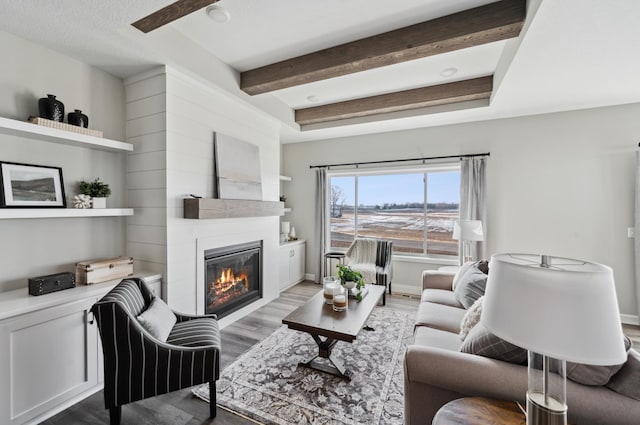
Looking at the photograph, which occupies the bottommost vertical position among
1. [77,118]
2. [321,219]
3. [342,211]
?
[321,219]

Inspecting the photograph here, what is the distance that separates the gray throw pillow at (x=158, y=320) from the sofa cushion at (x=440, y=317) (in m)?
1.94

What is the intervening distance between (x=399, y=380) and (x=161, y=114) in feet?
10.3

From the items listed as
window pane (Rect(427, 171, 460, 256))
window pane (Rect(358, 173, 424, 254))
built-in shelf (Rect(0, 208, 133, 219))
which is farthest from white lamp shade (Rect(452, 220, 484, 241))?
built-in shelf (Rect(0, 208, 133, 219))

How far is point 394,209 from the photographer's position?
4.71m

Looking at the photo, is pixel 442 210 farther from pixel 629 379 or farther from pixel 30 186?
pixel 30 186

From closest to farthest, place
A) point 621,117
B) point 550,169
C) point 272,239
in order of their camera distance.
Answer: point 621,117, point 550,169, point 272,239

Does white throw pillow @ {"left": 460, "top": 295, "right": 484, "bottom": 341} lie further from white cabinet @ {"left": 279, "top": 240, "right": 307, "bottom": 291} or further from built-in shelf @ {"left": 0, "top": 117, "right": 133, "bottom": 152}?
built-in shelf @ {"left": 0, "top": 117, "right": 133, "bottom": 152}

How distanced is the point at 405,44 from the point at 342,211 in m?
3.21

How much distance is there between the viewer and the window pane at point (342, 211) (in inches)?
199

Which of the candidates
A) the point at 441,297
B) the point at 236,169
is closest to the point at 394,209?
the point at 441,297

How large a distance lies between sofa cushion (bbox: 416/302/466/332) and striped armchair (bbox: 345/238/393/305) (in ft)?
4.23

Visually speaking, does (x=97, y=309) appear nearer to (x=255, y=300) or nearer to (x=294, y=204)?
(x=255, y=300)

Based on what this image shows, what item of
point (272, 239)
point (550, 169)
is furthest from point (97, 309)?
point (550, 169)

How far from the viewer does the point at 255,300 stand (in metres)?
3.70
